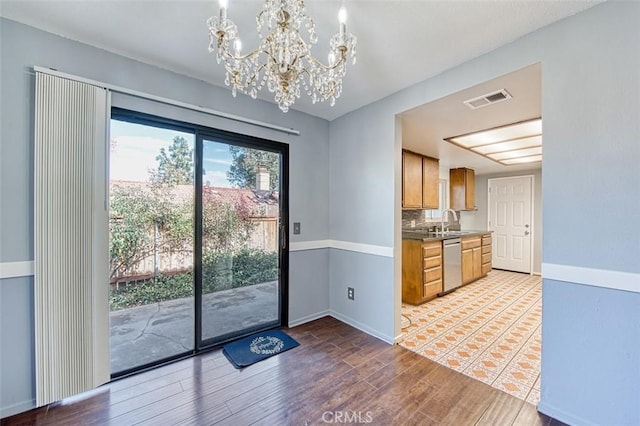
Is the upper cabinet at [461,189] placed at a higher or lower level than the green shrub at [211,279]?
higher

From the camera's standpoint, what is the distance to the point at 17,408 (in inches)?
64.4

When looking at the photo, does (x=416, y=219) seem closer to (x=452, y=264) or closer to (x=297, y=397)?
(x=452, y=264)

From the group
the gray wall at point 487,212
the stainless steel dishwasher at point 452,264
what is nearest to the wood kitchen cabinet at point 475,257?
the stainless steel dishwasher at point 452,264

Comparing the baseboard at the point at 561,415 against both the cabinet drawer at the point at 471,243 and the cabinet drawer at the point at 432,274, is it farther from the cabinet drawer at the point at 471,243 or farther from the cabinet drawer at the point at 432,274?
the cabinet drawer at the point at 471,243

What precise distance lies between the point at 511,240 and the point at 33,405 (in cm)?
724

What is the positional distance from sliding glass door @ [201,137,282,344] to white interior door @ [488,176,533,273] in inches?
211

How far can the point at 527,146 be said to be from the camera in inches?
146

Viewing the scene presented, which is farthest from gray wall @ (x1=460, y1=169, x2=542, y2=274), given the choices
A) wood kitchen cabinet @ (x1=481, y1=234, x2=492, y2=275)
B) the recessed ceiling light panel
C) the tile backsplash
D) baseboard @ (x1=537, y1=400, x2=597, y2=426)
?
baseboard @ (x1=537, y1=400, x2=597, y2=426)

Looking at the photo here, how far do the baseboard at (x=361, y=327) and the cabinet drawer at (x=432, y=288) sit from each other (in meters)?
1.22

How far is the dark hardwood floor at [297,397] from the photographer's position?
162 cm

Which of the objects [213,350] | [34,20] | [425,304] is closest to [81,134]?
Answer: [34,20]

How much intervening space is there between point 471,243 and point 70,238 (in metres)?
5.23

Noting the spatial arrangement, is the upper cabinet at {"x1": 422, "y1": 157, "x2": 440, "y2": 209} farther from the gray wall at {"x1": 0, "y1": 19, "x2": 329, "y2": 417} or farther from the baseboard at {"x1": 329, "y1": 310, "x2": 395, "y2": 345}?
the gray wall at {"x1": 0, "y1": 19, "x2": 329, "y2": 417}

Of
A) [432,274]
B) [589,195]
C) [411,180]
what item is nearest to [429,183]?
[411,180]
